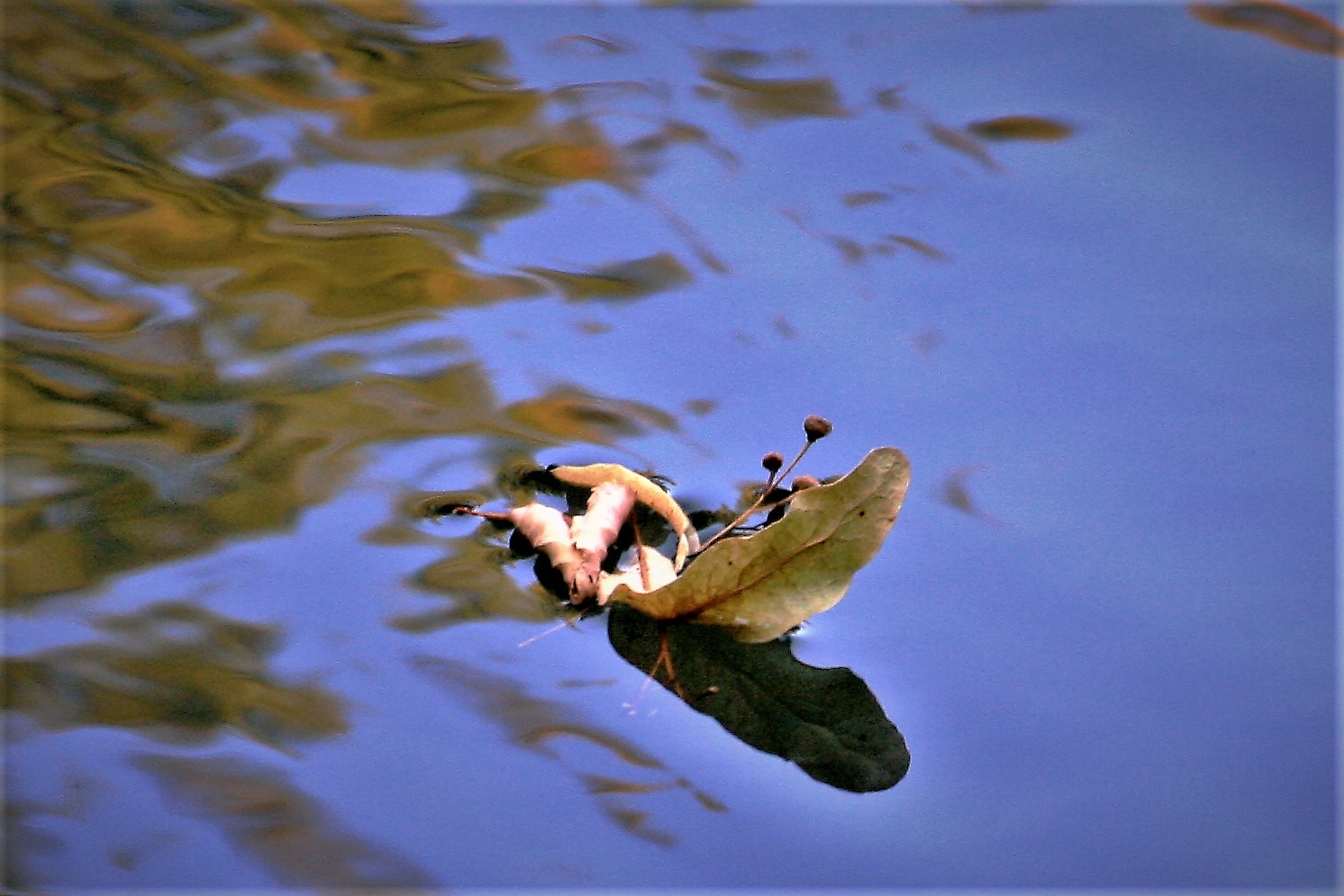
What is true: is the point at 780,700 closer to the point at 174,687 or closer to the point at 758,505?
the point at 758,505

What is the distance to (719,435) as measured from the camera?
139cm

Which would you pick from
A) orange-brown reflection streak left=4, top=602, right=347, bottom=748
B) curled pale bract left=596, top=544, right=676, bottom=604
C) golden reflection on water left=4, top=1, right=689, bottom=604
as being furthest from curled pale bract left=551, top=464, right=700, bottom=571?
orange-brown reflection streak left=4, top=602, right=347, bottom=748

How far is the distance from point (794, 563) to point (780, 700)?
0.11 meters

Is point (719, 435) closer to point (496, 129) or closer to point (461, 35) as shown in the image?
point (496, 129)

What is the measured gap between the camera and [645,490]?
4.00ft

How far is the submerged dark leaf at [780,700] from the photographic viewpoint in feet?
3.26

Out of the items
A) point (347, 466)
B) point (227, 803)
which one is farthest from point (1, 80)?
point (227, 803)

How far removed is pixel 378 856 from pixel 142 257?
42.6 inches

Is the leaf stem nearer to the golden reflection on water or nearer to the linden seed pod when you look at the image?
the linden seed pod

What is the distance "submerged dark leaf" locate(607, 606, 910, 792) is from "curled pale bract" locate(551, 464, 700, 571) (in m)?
0.10

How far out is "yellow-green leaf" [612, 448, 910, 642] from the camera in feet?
3.37

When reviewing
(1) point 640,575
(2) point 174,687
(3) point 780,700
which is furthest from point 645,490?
(2) point 174,687

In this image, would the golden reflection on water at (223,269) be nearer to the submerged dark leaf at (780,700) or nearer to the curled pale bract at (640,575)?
the curled pale bract at (640,575)

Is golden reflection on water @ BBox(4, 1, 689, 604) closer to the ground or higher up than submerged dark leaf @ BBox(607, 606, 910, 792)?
higher up
